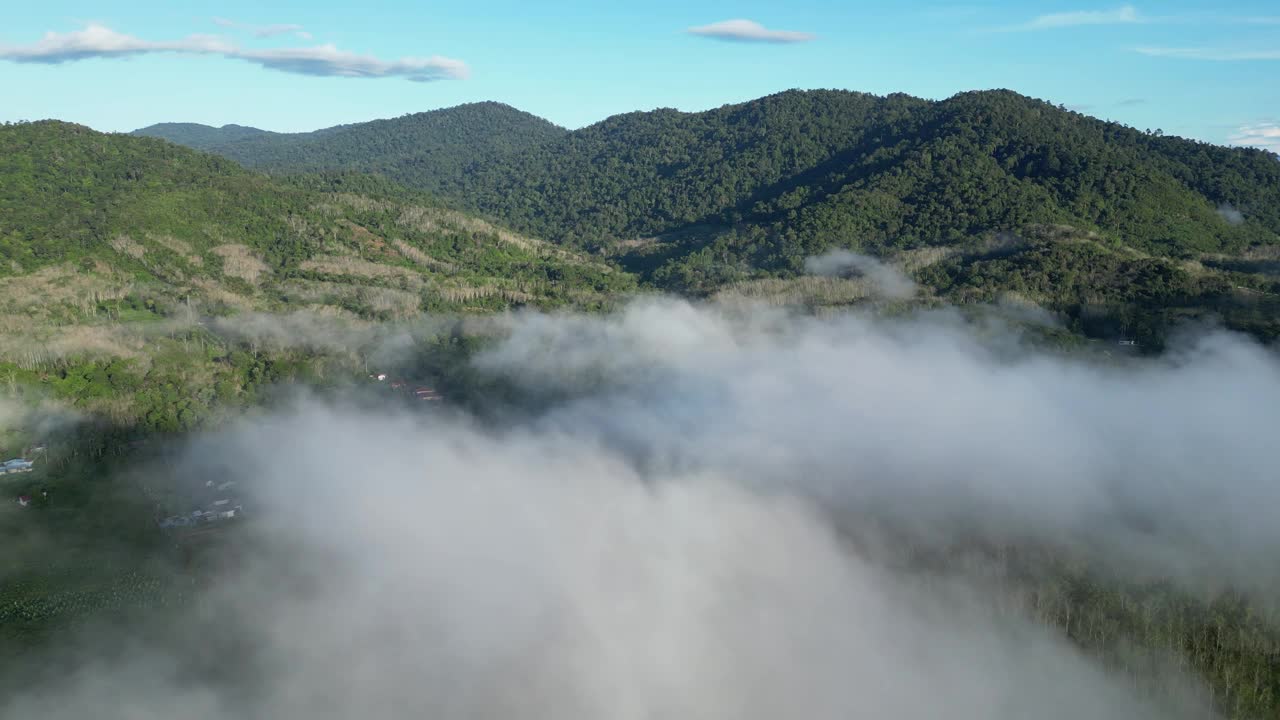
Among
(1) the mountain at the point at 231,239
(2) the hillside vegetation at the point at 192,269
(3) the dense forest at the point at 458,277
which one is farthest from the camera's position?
(1) the mountain at the point at 231,239

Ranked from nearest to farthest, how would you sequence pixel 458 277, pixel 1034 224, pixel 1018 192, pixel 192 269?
pixel 192 269 < pixel 1034 224 < pixel 458 277 < pixel 1018 192

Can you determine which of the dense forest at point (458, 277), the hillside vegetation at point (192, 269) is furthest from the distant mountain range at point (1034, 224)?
the hillside vegetation at point (192, 269)

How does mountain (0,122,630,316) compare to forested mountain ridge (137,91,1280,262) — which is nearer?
mountain (0,122,630,316)

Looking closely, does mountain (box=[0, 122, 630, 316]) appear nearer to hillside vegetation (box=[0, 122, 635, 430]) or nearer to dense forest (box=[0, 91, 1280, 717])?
hillside vegetation (box=[0, 122, 635, 430])

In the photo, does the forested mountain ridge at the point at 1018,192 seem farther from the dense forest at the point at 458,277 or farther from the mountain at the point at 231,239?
the mountain at the point at 231,239

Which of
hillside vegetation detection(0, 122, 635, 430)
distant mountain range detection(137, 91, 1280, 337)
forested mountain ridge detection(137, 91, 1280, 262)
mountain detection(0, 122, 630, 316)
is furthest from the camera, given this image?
forested mountain ridge detection(137, 91, 1280, 262)

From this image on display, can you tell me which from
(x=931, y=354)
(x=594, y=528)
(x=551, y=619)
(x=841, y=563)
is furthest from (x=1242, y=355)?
(x=551, y=619)

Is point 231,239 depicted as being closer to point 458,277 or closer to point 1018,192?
point 458,277

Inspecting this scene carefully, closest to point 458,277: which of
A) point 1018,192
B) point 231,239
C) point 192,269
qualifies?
point 231,239

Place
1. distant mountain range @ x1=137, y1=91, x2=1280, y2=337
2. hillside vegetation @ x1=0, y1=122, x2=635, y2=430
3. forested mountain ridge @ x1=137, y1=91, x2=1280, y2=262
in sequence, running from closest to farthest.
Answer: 1. hillside vegetation @ x1=0, y1=122, x2=635, y2=430
2. distant mountain range @ x1=137, y1=91, x2=1280, y2=337
3. forested mountain ridge @ x1=137, y1=91, x2=1280, y2=262

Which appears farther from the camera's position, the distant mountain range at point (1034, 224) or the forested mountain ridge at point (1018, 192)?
the forested mountain ridge at point (1018, 192)

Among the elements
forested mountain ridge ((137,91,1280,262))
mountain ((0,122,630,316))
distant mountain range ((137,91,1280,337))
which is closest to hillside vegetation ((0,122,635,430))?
mountain ((0,122,630,316))
